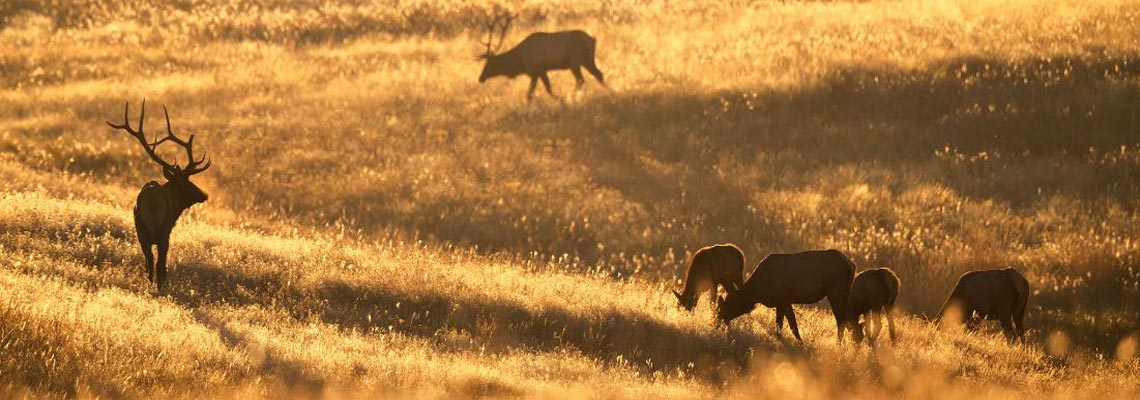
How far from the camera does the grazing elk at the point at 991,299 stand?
1433cm

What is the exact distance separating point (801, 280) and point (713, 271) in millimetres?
1252

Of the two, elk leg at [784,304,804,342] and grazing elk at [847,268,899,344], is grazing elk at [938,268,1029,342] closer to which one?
grazing elk at [847,268,899,344]

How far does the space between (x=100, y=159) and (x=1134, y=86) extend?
20.0m

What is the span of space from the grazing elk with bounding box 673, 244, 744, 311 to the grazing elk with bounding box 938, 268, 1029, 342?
2.45m

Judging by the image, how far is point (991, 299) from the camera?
47.3ft

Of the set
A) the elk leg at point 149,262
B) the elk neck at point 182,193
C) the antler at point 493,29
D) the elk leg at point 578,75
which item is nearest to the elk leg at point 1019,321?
the elk neck at point 182,193

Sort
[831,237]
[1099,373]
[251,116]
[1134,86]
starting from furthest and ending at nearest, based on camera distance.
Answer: [251,116] < [1134,86] < [831,237] < [1099,373]

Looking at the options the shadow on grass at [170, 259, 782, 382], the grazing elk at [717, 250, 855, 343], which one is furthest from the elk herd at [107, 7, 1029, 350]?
the shadow on grass at [170, 259, 782, 382]

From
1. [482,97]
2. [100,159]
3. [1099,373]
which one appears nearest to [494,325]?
[1099,373]

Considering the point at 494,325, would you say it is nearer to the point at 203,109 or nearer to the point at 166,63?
the point at 203,109

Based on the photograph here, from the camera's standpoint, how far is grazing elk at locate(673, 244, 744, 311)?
558 inches

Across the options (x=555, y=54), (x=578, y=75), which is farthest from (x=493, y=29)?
(x=555, y=54)

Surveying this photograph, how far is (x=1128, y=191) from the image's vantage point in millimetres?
21016

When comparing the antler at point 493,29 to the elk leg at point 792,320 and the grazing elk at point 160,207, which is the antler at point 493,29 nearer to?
the grazing elk at point 160,207
